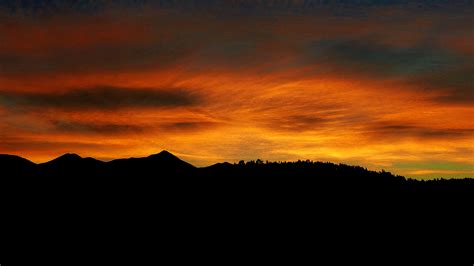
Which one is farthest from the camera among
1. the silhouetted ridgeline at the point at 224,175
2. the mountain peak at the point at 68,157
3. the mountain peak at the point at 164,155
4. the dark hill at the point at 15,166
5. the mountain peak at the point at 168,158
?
the mountain peak at the point at 164,155

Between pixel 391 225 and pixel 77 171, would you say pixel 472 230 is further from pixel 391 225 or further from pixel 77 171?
pixel 77 171

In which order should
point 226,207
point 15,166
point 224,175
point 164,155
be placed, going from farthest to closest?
point 164,155
point 15,166
point 224,175
point 226,207

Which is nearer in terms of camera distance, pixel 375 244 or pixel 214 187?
pixel 375 244

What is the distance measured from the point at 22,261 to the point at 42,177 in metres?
13.6

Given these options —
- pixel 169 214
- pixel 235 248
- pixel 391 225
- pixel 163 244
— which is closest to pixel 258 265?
pixel 235 248

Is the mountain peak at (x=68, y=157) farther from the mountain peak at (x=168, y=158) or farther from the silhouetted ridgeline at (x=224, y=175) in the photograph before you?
the mountain peak at (x=168, y=158)

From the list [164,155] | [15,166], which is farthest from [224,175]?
[15,166]

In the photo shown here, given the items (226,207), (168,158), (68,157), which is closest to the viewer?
(226,207)

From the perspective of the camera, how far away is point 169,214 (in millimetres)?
43812

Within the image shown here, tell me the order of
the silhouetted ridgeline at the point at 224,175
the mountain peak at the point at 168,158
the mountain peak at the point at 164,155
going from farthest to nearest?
the mountain peak at the point at 164,155
the mountain peak at the point at 168,158
the silhouetted ridgeline at the point at 224,175

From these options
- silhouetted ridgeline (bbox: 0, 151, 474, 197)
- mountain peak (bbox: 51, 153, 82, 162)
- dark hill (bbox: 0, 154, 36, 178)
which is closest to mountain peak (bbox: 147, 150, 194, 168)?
silhouetted ridgeline (bbox: 0, 151, 474, 197)

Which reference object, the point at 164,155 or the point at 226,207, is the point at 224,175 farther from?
the point at 164,155

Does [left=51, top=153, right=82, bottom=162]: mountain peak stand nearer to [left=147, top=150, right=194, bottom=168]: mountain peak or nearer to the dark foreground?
the dark foreground

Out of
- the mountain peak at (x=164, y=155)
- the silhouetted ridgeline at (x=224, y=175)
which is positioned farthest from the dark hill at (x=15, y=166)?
the mountain peak at (x=164, y=155)
